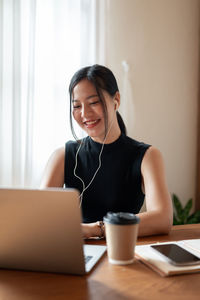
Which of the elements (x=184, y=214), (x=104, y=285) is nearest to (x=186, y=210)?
(x=184, y=214)

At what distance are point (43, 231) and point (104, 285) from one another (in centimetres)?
19

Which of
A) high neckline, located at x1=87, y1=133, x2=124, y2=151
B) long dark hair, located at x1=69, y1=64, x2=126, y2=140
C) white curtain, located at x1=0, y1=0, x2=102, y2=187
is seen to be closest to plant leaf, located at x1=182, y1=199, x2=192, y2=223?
white curtain, located at x1=0, y1=0, x2=102, y2=187

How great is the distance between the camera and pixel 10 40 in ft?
8.54

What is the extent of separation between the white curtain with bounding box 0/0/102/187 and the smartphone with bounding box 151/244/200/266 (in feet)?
5.98

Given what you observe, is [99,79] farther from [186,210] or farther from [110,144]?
[186,210]

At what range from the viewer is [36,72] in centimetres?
272

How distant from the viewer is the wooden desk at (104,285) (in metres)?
0.74

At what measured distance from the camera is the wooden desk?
743 millimetres

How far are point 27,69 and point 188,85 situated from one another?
164cm

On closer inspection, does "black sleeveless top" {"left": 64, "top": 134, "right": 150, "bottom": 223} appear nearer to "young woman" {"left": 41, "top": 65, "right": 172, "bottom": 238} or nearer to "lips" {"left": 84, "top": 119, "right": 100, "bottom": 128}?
"young woman" {"left": 41, "top": 65, "right": 172, "bottom": 238}

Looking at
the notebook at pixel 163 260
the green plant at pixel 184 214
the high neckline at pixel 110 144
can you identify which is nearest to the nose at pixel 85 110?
the high neckline at pixel 110 144

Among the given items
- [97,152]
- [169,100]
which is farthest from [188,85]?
[97,152]

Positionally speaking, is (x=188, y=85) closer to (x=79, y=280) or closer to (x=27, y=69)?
(x=27, y=69)

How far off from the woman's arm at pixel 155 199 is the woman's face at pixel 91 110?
24 centimetres
